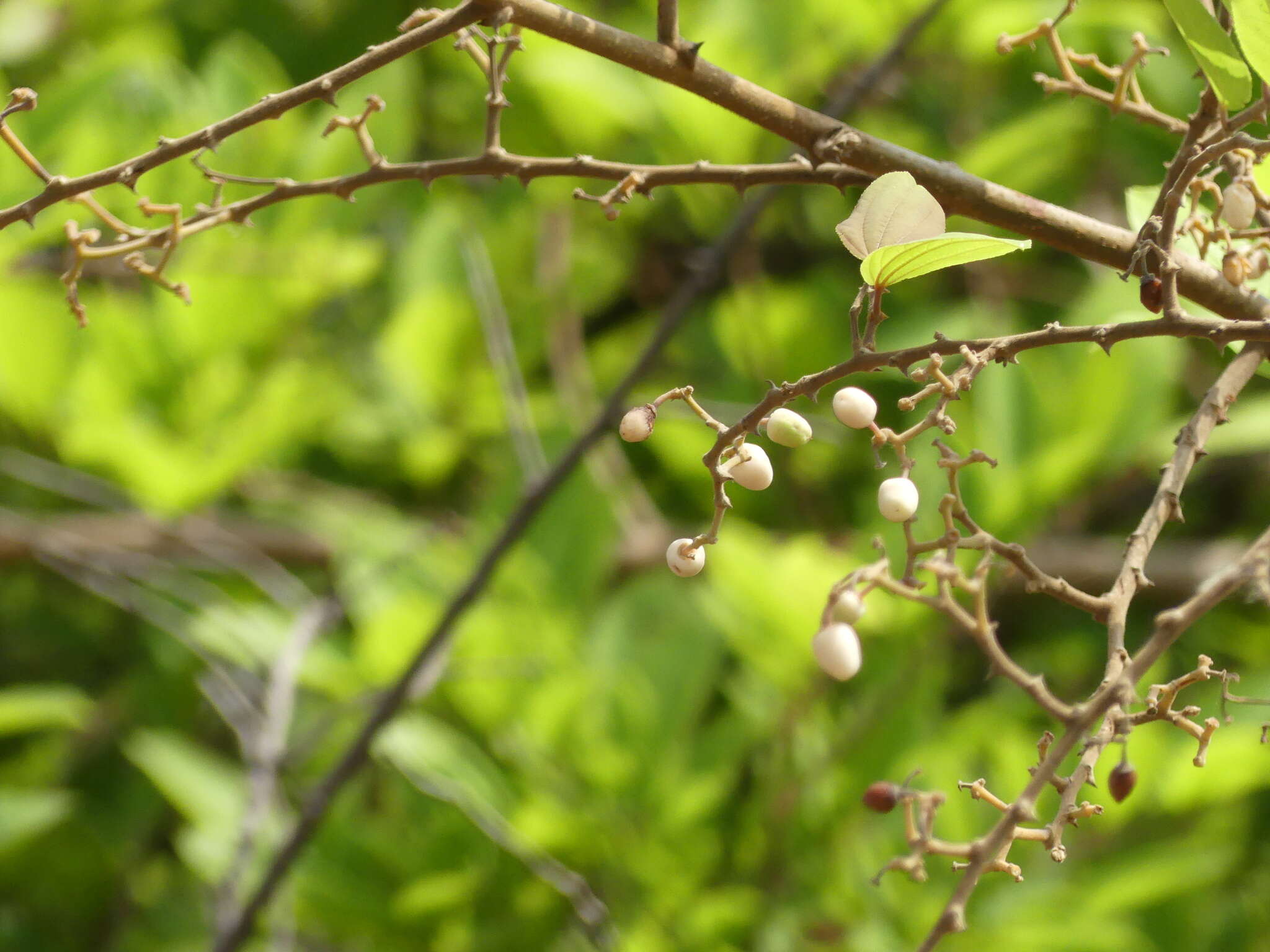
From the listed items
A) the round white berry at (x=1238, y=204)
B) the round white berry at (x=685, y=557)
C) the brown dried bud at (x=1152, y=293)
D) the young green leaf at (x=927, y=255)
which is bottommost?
the round white berry at (x=685, y=557)

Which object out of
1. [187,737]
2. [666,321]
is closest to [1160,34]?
[666,321]

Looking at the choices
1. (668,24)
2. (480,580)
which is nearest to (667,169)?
(668,24)

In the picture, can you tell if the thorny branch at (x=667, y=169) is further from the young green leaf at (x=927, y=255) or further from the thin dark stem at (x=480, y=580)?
the thin dark stem at (x=480, y=580)

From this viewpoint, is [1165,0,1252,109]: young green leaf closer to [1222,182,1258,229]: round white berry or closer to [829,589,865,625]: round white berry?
[1222,182,1258,229]: round white berry

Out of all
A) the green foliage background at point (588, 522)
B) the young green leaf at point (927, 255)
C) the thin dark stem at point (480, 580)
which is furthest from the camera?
the green foliage background at point (588, 522)

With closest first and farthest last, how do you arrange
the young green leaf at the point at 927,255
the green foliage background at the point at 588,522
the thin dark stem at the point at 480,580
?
the young green leaf at the point at 927,255
the thin dark stem at the point at 480,580
the green foliage background at the point at 588,522

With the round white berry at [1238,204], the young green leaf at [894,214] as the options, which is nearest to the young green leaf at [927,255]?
the young green leaf at [894,214]

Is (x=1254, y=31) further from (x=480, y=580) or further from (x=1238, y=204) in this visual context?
A: (x=480, y=580)
